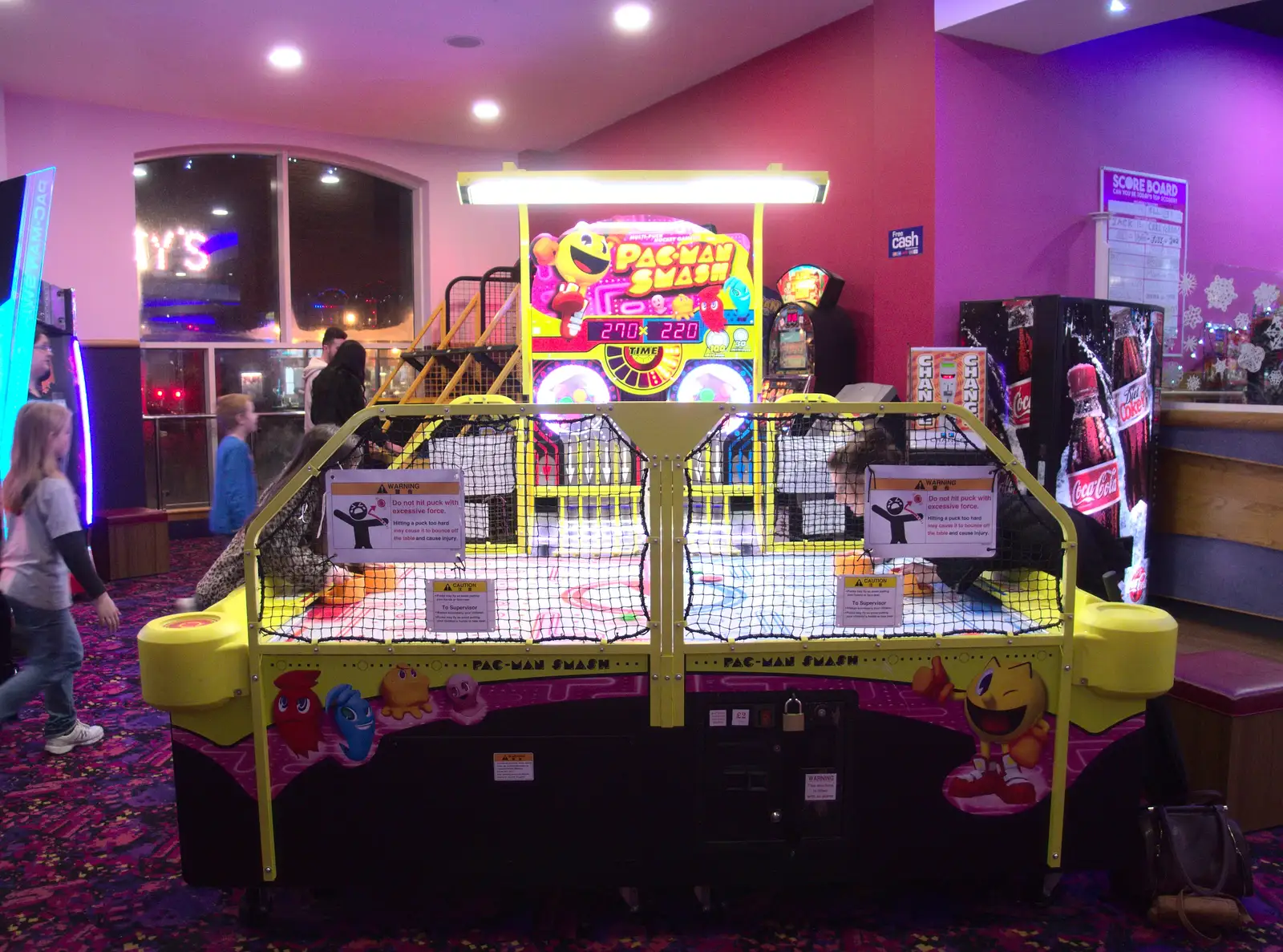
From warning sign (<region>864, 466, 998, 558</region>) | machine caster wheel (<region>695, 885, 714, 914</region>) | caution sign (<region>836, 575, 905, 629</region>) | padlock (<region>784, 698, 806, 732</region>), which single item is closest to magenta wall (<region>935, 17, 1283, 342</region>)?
warning sign (<region>864, 466, 998, 558</region>)

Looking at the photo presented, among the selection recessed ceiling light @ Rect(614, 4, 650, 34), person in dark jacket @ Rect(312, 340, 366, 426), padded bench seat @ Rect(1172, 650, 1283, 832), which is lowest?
padded bench seat @ Rect(1172, 650, 1283, 832)

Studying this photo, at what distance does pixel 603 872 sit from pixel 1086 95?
535 cm

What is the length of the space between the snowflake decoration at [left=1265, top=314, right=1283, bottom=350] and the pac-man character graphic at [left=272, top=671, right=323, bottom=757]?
5424 millimetres

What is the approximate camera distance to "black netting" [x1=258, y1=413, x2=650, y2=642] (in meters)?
2.26

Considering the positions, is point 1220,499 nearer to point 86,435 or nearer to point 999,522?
point 999,522

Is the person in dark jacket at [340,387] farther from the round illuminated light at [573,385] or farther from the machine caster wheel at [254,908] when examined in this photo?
the machine caster wheel at [254,908]

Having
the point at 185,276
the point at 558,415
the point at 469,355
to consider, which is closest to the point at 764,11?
the point at 469,355

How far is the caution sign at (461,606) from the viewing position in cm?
216

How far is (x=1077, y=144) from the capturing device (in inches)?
219

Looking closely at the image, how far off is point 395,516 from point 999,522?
146cm

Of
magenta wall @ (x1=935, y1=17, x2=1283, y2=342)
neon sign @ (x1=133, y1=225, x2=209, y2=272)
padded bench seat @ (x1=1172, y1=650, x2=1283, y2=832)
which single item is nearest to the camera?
padded bench seat @ (x1=1172, y1=650, x2=1283, y2=832)

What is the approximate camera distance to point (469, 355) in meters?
6.09

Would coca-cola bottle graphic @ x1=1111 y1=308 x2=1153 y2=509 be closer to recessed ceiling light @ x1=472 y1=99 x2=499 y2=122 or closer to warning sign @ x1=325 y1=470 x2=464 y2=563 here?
warning sign @ x1=325 y1=470 x2=464 y2=563

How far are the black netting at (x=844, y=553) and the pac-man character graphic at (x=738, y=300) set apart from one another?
1.15 meters
